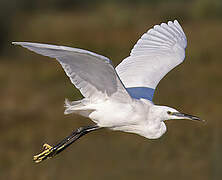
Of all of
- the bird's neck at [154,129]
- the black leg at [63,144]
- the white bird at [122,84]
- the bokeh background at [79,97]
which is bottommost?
the bokeh background at [79,97]

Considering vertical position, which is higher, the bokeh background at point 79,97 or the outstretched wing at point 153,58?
the outstretched wing at point 153,58

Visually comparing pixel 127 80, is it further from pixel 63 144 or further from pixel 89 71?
pixel 89 71

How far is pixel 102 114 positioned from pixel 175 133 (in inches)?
273

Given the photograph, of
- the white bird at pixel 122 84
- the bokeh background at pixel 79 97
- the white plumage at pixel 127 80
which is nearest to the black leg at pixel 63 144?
the white bird at pixel 122 84

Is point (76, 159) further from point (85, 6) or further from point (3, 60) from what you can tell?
point (85, 6)

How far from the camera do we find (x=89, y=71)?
6.15m

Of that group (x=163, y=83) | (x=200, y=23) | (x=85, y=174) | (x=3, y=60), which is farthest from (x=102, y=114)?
(x=200, y=23)

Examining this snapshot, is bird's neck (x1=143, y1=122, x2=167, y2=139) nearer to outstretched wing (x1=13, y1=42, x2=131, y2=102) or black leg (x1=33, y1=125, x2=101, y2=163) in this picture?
outstretched wing (x1=13, y1=42, x2=131, y2=102)

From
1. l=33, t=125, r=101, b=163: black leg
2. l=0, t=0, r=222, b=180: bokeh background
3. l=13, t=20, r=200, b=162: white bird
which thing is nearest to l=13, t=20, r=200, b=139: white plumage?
l=13, t=20, r=200, b=162: white bird

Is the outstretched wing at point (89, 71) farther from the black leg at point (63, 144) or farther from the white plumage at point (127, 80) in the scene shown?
the black leg at point (63, 144)

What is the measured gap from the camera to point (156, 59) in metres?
8.14

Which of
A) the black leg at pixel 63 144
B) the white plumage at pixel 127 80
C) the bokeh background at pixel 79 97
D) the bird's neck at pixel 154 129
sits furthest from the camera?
the bokeh background at pixel 79 97

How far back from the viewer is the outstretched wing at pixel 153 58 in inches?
305

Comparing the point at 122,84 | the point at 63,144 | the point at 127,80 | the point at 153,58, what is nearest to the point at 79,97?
the point at 153,58
